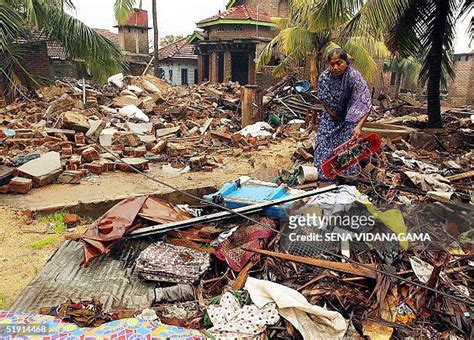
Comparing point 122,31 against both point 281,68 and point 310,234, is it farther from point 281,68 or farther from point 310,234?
point 310,234

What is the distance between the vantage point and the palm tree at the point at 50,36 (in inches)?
259

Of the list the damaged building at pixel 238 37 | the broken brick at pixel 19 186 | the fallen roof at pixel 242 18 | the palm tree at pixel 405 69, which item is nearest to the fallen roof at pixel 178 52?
the damaged building at pixel 238 37

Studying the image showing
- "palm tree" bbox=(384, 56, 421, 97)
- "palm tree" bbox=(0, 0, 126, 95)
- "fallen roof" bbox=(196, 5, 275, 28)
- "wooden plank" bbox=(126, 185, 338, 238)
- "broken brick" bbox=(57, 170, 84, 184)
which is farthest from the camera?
"palm tree" bbox=(384, 56, 421, 97)

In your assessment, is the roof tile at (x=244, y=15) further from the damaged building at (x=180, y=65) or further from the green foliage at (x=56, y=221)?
the green foliage at (x=56, y=221)

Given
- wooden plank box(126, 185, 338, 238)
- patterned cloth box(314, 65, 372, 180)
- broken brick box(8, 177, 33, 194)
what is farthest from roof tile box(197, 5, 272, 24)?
wooden plank box(126, 185, 338, 238)

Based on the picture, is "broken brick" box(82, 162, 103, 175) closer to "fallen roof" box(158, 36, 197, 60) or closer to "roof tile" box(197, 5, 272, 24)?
"roof tile" box(197, 5, 272, 24)

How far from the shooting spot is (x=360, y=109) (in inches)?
159

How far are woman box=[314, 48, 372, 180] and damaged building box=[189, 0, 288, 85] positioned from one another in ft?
44.3

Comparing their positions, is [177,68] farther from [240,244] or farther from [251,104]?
[240,244]

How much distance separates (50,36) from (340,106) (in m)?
6.80

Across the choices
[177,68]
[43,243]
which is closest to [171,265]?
[43,243]

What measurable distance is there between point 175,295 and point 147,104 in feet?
30.7

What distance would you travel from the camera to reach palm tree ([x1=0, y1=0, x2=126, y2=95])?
259 inches

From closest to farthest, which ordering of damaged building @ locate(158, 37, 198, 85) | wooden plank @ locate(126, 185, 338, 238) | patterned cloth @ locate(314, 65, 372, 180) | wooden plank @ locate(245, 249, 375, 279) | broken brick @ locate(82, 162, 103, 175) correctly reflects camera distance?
1. wooden plank @ locate(245, 249, 375, 279)
2. wooden plank @ locate(126, 185, 338, 238)
3. patterned cloth @ locate(314, 65, 372, 180)
4. broken brick @ locate(82, 162, 103, 175)
5. damaged building @ locate(158, 37, 198, 85)
